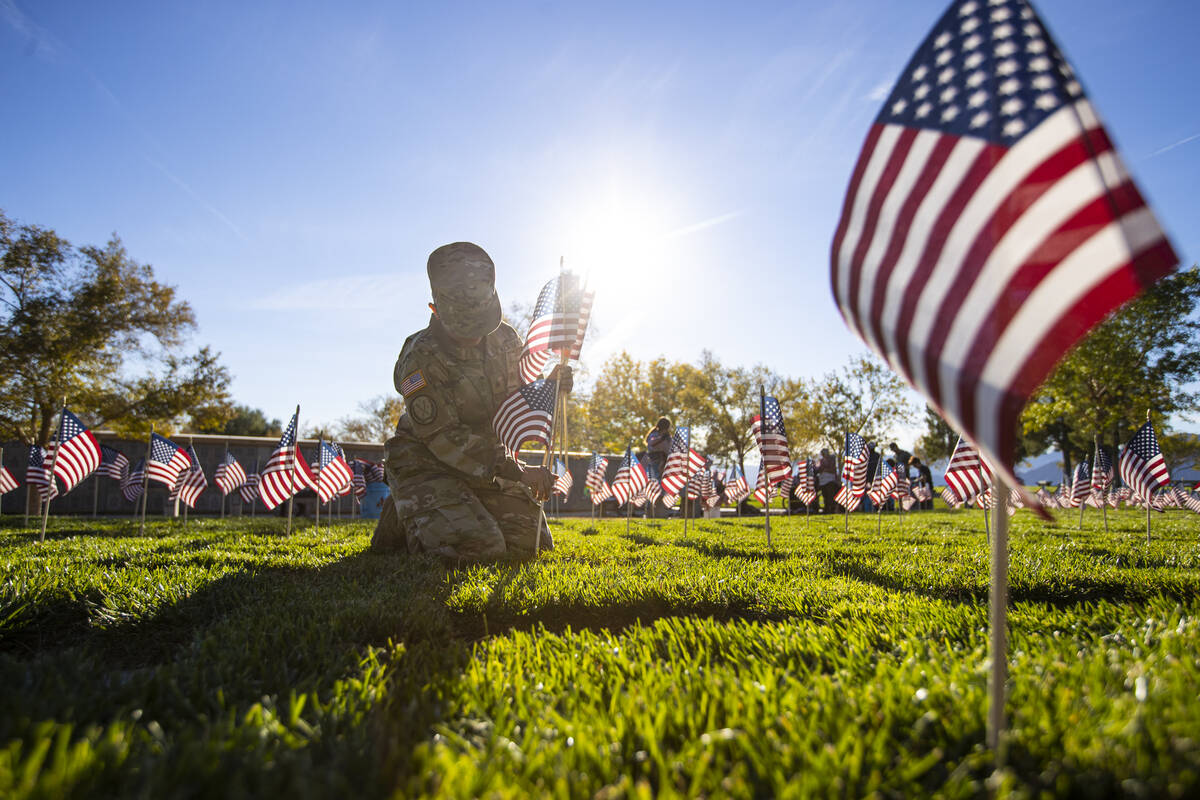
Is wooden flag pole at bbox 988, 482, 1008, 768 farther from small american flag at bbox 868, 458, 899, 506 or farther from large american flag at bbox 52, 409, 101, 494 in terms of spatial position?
small american flag at bbox 868, 458, 899, 506

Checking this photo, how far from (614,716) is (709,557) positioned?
4.10 m

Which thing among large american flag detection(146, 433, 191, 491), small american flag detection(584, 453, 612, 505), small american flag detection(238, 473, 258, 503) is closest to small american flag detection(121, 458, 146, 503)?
small american flag detection(238, 473, 258, 503)

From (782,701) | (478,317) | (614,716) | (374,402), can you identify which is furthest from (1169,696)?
(374,402)

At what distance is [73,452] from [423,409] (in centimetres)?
684

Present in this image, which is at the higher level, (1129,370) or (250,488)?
(1129,370)

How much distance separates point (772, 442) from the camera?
7.78 m

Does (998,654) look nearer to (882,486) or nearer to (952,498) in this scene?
(882,486)

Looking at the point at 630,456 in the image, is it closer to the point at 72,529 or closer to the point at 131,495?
the point at 72,529

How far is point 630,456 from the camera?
14.6m

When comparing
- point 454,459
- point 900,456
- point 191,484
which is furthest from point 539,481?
point 900,456

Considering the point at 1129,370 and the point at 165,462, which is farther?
the point at 1129,370

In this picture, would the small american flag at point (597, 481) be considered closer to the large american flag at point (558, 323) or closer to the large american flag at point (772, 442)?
the large american flag at point (772, 442)

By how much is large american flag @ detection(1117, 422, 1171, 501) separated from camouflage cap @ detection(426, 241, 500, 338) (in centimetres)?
1006

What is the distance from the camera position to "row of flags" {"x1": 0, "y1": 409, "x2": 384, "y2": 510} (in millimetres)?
8398
